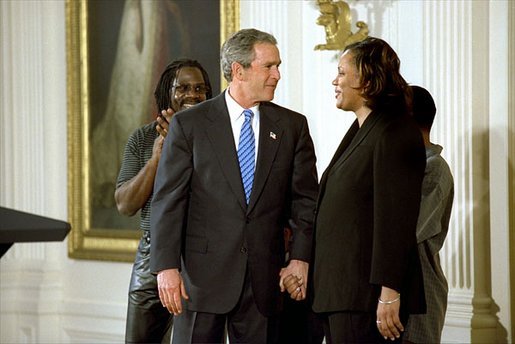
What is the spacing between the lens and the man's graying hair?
3924 mm

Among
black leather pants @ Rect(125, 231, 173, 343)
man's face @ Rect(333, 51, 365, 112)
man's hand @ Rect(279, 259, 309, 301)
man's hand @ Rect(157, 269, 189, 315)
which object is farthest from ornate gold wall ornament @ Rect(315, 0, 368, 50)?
man's hand @ Rect(157, 269, 189, 315)

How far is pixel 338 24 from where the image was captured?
582cm

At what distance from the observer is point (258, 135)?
391 centimetres

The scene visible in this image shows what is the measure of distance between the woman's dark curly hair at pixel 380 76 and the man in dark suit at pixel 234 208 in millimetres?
440

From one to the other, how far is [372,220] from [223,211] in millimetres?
610

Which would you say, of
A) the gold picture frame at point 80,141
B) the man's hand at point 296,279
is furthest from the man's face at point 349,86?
the gold picture frame at point 80,141

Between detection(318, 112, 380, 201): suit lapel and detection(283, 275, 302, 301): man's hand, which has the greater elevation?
detection(318, 112, 380, 201): suit lapel

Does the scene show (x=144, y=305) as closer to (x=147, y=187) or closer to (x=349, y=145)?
(x=147, y=187)

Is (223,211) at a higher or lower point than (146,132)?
lower

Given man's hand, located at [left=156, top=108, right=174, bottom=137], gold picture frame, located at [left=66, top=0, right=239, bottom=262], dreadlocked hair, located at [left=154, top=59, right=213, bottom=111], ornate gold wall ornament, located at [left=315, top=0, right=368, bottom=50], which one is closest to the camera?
man's hand, located at [left=156, top=108, right=174, bottom=137]

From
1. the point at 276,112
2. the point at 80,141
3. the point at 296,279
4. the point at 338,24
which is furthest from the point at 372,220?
the point at 80,141

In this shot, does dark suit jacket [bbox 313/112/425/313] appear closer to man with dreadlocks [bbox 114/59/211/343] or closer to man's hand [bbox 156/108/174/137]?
man's hand [bbox 156/108/174/137]

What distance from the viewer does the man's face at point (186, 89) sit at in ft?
15.4

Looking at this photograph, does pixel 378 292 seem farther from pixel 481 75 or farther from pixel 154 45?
pixel 154 45
